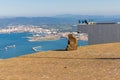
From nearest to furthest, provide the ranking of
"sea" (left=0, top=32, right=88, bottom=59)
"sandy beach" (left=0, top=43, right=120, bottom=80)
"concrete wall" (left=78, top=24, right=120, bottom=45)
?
"sandy beach" (left=0, top=43, right=120, bottom=80), "concrete wall" (left=78, top=24, right=120, bottom=45), "sea" (left=0, top=32, right=88, bottom=59)

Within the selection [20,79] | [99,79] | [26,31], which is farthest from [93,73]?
[26,31]

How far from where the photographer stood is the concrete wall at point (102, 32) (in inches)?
972

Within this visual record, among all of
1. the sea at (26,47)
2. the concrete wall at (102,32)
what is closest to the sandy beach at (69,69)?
the concrete wall at (102,32)

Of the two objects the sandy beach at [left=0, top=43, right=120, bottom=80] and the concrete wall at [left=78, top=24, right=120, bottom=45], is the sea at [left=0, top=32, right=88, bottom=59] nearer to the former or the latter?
the concrete wall at [left=78, top=24, right=120, bottom=45]

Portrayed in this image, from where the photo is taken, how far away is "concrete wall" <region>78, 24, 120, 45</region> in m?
24.7

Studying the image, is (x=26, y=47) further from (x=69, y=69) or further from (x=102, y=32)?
(x=69, y=69)

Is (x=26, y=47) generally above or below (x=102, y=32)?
below

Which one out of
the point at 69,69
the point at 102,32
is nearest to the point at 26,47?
the point at 102,32

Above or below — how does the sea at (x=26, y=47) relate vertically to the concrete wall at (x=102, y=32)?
below

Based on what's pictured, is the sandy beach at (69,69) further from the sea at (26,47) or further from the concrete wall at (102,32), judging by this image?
the sea at (26,47)

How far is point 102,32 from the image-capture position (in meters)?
25.0

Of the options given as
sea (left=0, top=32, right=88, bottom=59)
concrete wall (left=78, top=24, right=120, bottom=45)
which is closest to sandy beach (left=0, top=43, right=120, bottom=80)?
concrete wall (left=78, top=24, right=120, bottom=45)

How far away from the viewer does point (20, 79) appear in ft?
28.5

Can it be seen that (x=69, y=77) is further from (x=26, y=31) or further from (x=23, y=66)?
(x=26, y=31)
